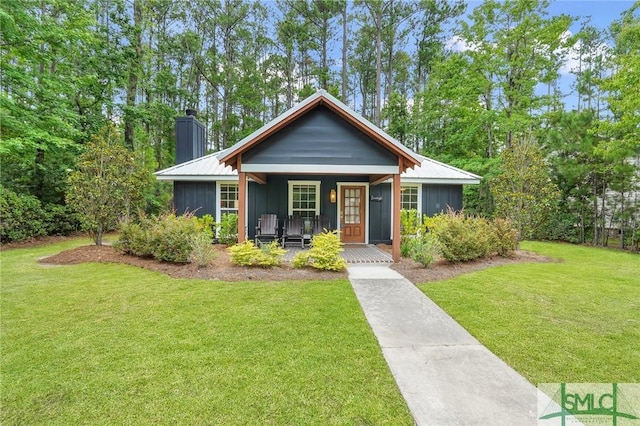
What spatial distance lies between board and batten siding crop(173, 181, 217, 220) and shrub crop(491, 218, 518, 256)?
382 inches

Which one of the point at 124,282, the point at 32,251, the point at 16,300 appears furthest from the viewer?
the point at 32,251

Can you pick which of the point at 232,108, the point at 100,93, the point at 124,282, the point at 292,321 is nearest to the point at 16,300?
the point at 124,282

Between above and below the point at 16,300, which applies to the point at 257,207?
above

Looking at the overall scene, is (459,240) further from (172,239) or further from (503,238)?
(172,239)

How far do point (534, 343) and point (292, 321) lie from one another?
3079 millimetres

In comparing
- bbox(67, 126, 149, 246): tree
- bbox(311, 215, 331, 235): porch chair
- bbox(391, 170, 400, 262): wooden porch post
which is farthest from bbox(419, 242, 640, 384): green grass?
bbox(67, 126, 149, 246): tree

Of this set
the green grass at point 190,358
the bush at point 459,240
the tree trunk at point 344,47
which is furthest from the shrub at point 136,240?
the tree trunk at point 344,47

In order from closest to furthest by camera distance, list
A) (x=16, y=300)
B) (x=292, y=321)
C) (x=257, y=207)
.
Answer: (x=292, y=321) < (x=16, y=300) < (x=257, y=207)

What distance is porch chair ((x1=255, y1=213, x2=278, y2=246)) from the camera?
32.6ft

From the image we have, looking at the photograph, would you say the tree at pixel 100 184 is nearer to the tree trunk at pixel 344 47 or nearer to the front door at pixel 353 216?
the front door at pixel 353 216

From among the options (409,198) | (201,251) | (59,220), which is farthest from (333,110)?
(59,220)

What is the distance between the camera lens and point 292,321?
13.6ft

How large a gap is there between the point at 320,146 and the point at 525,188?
22.6 ft

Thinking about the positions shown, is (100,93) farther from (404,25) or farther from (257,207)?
(404,25)
